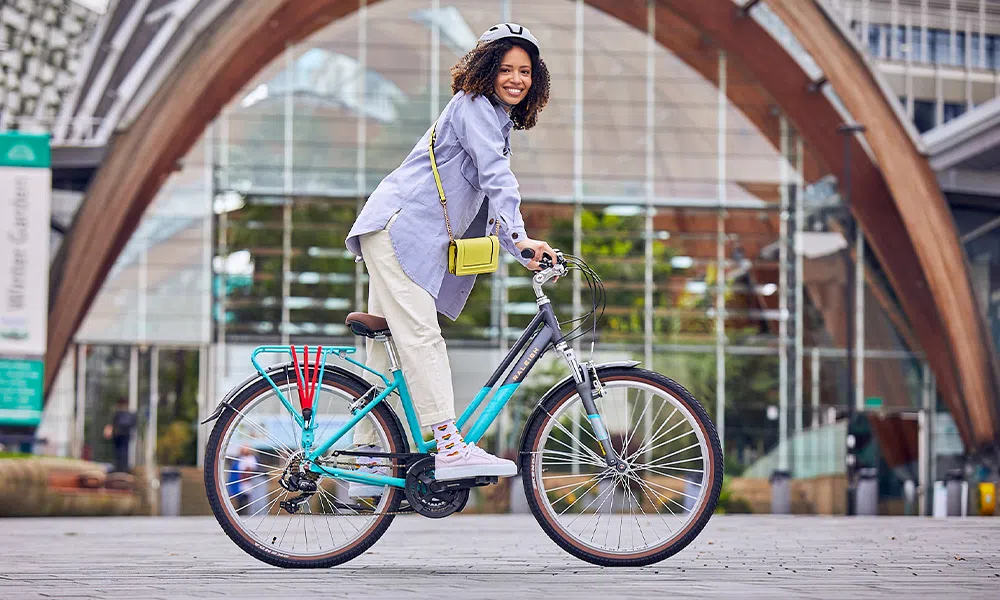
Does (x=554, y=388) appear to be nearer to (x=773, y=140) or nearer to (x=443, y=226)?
(x=443, y=226)

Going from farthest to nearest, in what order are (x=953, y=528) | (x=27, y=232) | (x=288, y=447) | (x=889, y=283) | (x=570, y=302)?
(x=889, y=283) < (x=570, y=302) < (x=27, y=232) < (x=953, y=528) < (x=288, y=447)

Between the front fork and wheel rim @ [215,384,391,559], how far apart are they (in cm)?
71

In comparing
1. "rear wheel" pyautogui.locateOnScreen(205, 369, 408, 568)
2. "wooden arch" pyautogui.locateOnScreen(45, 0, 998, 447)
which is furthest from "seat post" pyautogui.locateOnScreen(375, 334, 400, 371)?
"wooden arch" pyautogui.locateOnScreen(45, 0, 998, 447)

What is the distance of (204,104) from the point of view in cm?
2603

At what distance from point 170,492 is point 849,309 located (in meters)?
13.2

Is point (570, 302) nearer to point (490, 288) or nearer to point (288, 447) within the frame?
point (490, 288)

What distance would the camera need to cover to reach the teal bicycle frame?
489 centimetres

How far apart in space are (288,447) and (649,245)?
22103 mm

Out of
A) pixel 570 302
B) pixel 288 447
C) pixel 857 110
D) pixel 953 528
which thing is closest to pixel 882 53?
pixel 857 110

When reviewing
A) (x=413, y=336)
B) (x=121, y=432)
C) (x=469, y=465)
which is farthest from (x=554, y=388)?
(x=121, y=432)

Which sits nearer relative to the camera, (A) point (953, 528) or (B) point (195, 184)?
(A) point (953, 528)

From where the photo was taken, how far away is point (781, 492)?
26391mm

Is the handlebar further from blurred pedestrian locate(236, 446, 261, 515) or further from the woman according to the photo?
blurred pedestrian locate(236, 446, 261, 515)

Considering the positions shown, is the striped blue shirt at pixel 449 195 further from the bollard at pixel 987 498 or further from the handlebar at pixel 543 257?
the bollard at pixel 987 498
